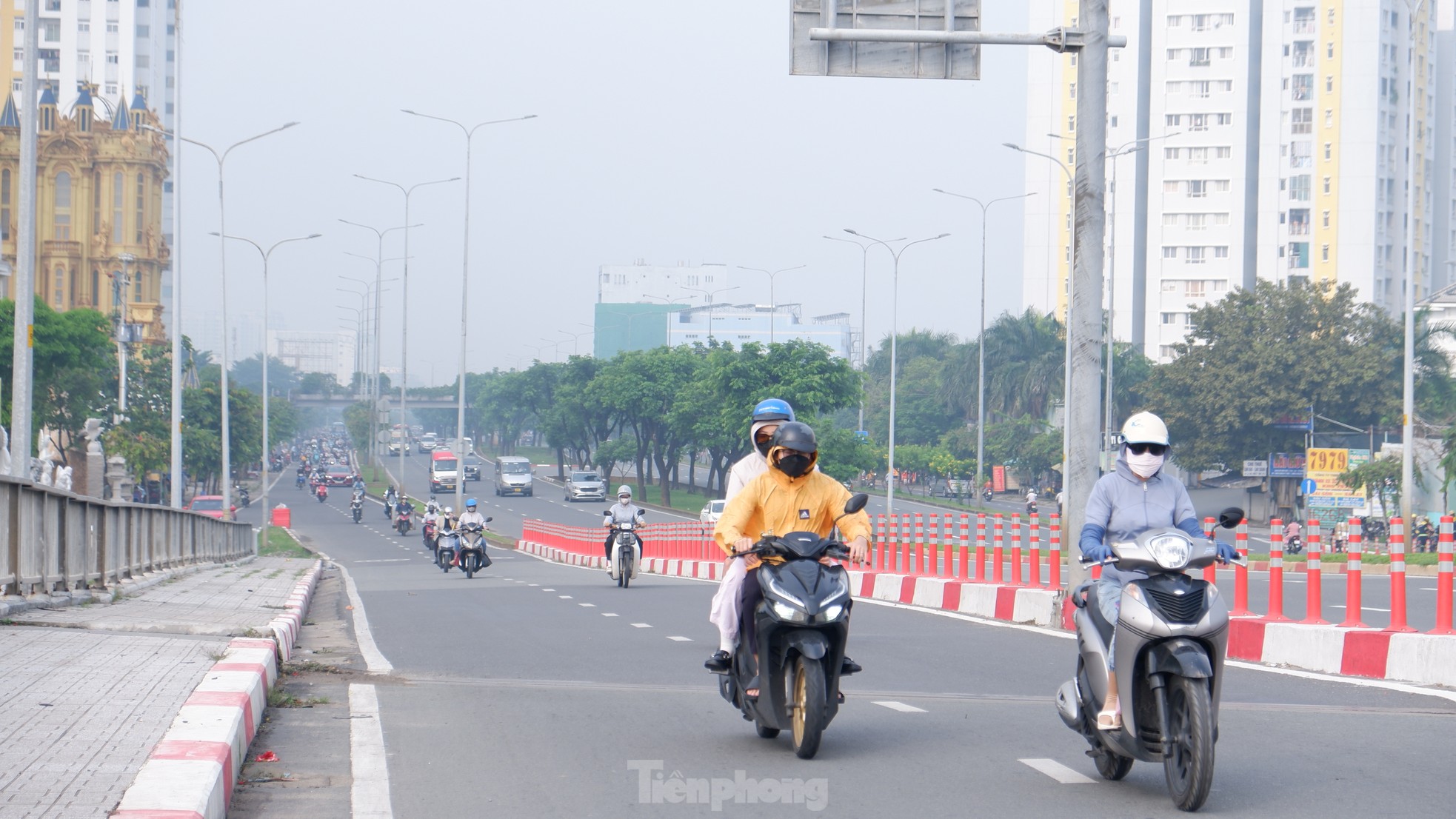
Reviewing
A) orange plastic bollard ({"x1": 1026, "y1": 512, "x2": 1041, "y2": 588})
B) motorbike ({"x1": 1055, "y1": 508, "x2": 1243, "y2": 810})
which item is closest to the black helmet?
motorbike ({"x1": 1055, "y1": 508, "x2": 1243, "y2": 810})

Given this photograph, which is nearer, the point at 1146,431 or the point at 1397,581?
the point at 1146,431

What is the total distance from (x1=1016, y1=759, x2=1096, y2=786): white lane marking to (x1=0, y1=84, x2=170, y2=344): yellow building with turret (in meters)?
Result: 91.0

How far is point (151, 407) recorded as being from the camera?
68.9 metres

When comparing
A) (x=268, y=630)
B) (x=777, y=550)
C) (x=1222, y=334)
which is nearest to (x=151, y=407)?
(x=1222, y=334)

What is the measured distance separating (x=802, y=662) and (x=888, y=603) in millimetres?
12650

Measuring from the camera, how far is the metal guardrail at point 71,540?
1213cm

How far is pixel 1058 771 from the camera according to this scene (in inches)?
255

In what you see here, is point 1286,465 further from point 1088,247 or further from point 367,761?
point 367,761

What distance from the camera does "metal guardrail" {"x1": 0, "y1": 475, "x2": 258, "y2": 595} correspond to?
478 inches

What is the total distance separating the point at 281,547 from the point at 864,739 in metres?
49.3

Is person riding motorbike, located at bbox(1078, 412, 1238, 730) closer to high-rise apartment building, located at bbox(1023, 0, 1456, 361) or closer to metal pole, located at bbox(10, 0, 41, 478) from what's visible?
metal pole, located at bbox(10, 0, 41, 478)

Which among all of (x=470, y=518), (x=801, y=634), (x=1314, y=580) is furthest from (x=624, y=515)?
(x=801, y=634)

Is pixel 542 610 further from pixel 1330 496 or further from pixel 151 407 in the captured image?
pixel 151 407

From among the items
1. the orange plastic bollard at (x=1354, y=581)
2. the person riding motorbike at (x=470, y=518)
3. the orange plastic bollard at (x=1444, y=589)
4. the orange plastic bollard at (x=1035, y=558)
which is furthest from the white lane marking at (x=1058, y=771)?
the person riding motorbike at (x=470, y=518)
